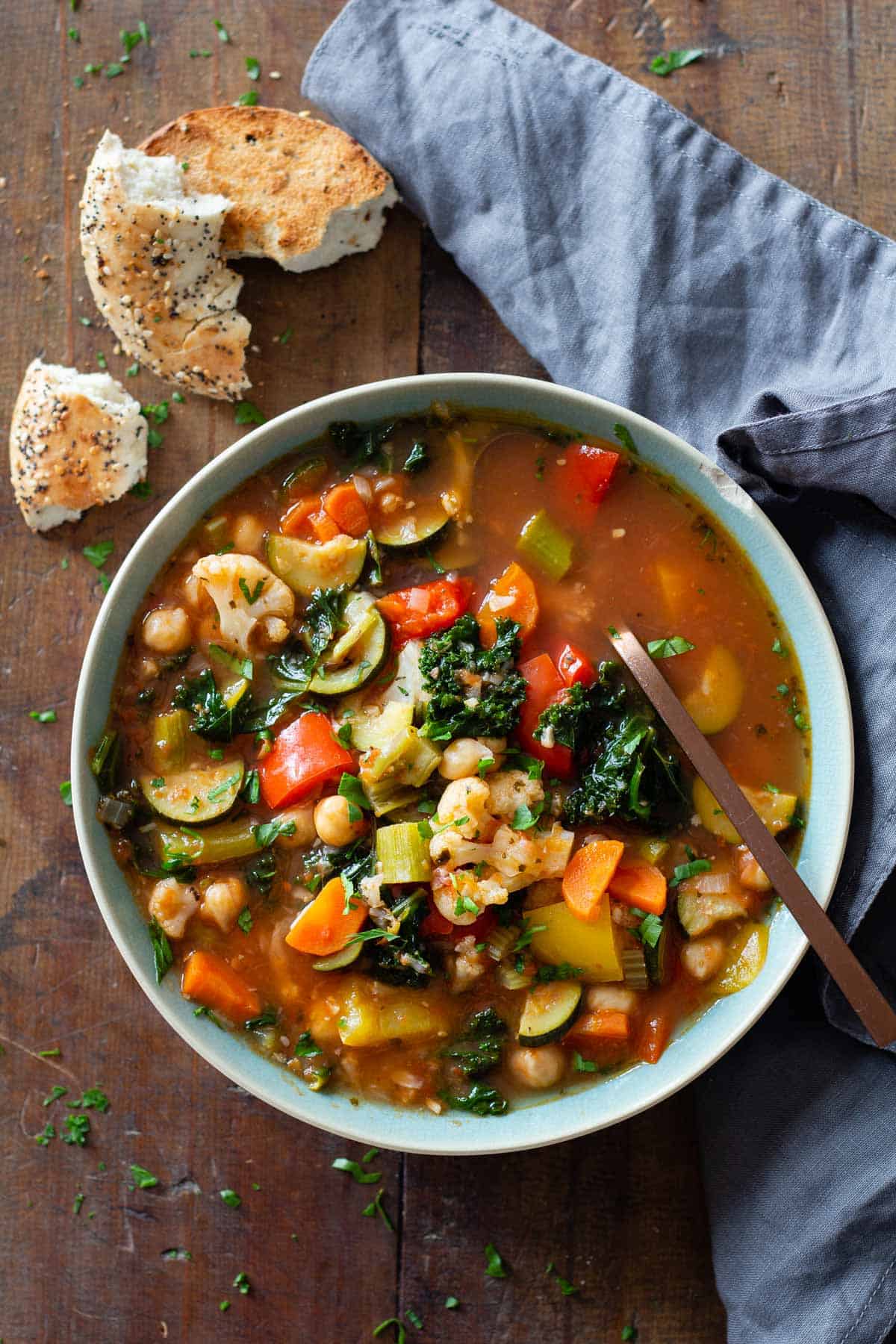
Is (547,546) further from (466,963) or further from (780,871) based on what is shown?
(466,963)

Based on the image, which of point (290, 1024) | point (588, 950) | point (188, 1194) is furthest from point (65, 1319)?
point (588, 950)

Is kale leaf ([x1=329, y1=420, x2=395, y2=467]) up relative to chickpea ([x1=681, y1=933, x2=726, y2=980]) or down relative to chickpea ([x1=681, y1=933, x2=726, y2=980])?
up

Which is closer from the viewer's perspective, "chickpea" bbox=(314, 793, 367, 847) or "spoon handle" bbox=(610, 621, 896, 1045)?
"spoon handle" bbox=(610, 621, 896, 1045)

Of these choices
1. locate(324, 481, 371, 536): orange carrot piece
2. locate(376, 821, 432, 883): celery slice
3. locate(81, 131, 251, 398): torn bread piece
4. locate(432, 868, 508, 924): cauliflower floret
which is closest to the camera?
A: locate(432, 868, 508, 924): cauliflower floret

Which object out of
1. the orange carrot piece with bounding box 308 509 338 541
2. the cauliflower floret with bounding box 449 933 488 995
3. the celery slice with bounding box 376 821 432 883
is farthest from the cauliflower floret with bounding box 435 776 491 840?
the orange carrot piece with bounding box 308 509 338 541

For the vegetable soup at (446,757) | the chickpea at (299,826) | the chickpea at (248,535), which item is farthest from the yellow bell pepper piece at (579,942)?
the chickpea at (248,535)

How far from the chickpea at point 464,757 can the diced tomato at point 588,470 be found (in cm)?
89

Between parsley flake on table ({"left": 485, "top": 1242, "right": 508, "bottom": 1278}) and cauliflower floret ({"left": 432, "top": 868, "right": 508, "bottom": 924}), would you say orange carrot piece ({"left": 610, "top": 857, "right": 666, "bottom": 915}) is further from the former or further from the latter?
parsley flake on table ({"left": 485, "top": 1242, "right": 508, "bottom": 1278})

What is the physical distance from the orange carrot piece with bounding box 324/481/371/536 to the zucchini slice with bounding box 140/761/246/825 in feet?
2.81

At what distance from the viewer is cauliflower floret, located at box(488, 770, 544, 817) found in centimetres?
351

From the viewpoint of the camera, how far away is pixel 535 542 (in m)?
3.67

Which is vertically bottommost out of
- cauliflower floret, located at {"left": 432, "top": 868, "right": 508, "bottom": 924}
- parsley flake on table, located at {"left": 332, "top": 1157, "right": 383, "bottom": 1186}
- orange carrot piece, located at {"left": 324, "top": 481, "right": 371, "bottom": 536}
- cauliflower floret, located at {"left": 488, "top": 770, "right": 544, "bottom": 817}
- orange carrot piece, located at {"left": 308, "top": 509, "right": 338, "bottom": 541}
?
parsley flake on table, located at {"left": 332, "top": 1157, "right": 383, "bottom": 1186}

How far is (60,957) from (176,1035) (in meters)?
0.51

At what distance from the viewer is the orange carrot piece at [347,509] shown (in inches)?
145
